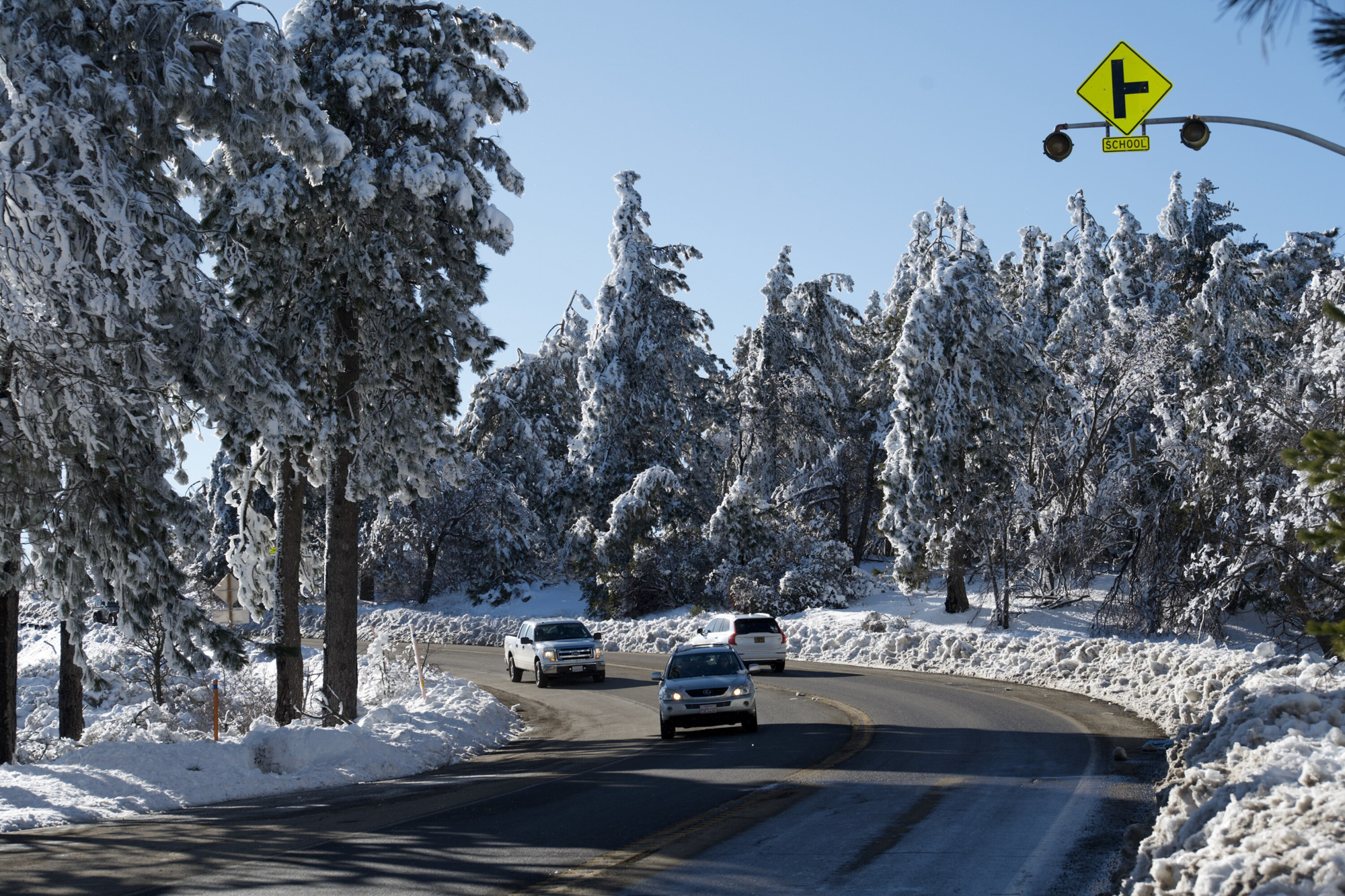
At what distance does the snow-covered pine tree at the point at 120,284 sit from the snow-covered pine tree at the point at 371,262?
10.6ft

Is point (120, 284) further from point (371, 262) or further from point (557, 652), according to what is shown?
point (557, 652)

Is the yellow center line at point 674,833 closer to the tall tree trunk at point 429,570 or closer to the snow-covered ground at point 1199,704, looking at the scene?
the snow-covered ground at point 1199,704

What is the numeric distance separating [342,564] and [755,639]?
13365 mm

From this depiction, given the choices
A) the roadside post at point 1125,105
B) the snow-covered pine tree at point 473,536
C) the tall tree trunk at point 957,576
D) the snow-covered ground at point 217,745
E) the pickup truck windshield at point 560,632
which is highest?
the roadside post at point 1125,105

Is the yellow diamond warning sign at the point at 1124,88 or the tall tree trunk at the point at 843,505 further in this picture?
the tall tree trunk at the point at 843,505

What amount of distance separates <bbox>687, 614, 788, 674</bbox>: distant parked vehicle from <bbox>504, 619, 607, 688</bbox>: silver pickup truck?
2777 millimetres

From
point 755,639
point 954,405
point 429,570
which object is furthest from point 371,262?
point 429,570

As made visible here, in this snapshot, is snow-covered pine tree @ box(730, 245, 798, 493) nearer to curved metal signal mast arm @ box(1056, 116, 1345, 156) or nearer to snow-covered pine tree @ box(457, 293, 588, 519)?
snow-covered pine tree @ box(457, 293, 588, 519)

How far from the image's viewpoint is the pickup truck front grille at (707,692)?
18750mm

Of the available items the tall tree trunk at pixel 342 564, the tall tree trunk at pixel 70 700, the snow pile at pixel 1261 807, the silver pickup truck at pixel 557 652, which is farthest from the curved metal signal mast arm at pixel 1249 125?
the silver pickup truck at pixel 557 652

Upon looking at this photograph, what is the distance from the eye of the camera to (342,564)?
21.0 m

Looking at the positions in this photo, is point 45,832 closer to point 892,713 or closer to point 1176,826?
point 1176,826

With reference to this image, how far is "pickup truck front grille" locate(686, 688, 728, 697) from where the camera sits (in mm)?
18750

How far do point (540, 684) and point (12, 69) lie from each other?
21652 mm
